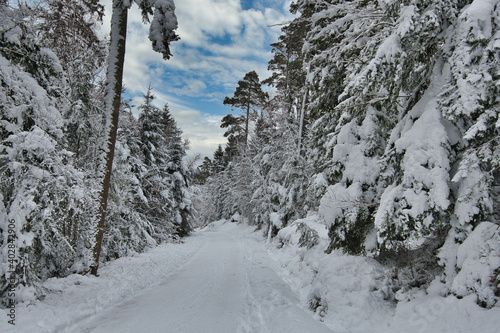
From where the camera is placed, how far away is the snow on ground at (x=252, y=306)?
409cm

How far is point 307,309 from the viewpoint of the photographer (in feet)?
19.4

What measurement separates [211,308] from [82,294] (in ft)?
9.76

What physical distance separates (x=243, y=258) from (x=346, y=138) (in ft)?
27.0

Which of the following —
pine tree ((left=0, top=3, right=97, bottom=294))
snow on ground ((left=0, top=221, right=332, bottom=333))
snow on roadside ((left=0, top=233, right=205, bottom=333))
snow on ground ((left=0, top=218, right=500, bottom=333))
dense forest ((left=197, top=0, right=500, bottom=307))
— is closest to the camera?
dense forest ((left=197, top=0, right=500, bottom=307))

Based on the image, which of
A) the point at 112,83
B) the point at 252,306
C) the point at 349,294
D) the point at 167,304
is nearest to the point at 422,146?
the point at 349,294

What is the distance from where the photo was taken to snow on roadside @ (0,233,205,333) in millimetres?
4453

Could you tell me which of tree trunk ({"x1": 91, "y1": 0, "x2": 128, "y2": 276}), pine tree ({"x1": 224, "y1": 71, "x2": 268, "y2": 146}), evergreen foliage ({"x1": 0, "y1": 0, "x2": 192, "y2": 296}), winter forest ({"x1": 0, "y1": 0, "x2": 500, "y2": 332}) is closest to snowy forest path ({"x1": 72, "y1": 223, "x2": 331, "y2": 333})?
winter forest ({"x1": 0, "y1": 0, "x2": 500, "y2": 332})

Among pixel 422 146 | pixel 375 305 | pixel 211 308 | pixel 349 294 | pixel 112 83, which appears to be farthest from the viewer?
pixel 112 83

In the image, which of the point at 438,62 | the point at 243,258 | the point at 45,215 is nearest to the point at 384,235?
the point at 438,62

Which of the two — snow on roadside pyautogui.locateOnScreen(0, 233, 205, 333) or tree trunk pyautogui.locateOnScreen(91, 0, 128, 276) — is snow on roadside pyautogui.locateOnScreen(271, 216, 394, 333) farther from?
tree trunk pyautogui.locateOnScreen(91, 0, 128, 276)

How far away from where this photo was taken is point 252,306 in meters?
6.02

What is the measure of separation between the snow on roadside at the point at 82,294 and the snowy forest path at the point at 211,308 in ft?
0.96

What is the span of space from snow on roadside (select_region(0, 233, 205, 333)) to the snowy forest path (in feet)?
0.96

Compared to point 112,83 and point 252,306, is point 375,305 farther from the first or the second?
point 112,83
